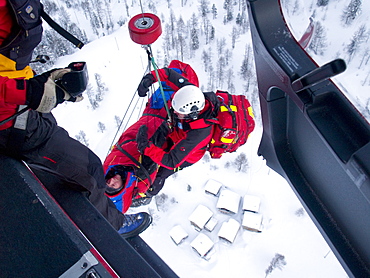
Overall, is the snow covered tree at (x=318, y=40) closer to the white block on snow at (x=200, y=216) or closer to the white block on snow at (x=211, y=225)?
the white block on snow at (x=200, y=216)

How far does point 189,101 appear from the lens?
13.2 ft

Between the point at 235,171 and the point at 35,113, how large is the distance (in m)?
15.5

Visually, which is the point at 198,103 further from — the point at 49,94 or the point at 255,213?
the point at 255,213

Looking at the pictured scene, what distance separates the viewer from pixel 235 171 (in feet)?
56.3

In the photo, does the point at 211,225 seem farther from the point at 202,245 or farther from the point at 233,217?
the point at 233,217

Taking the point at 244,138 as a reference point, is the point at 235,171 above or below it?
below

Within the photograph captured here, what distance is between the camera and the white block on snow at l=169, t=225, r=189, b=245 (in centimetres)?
1419

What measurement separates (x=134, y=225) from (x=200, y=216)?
11133 mm

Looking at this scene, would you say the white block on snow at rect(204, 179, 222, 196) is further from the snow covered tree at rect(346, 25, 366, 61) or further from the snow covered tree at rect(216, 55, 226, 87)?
the snow covered tree at rect(346, 25, 366, 61)

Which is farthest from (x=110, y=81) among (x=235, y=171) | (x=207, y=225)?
(x=207, y=225)

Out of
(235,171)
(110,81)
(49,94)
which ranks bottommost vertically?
(235,171)

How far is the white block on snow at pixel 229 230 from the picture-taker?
46.7 feet

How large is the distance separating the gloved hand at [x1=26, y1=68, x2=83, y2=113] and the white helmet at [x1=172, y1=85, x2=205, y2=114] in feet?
6.73

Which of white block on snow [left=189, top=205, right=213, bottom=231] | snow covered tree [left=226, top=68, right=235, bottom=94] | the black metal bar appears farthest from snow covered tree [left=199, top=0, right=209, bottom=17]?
the black metal bar
